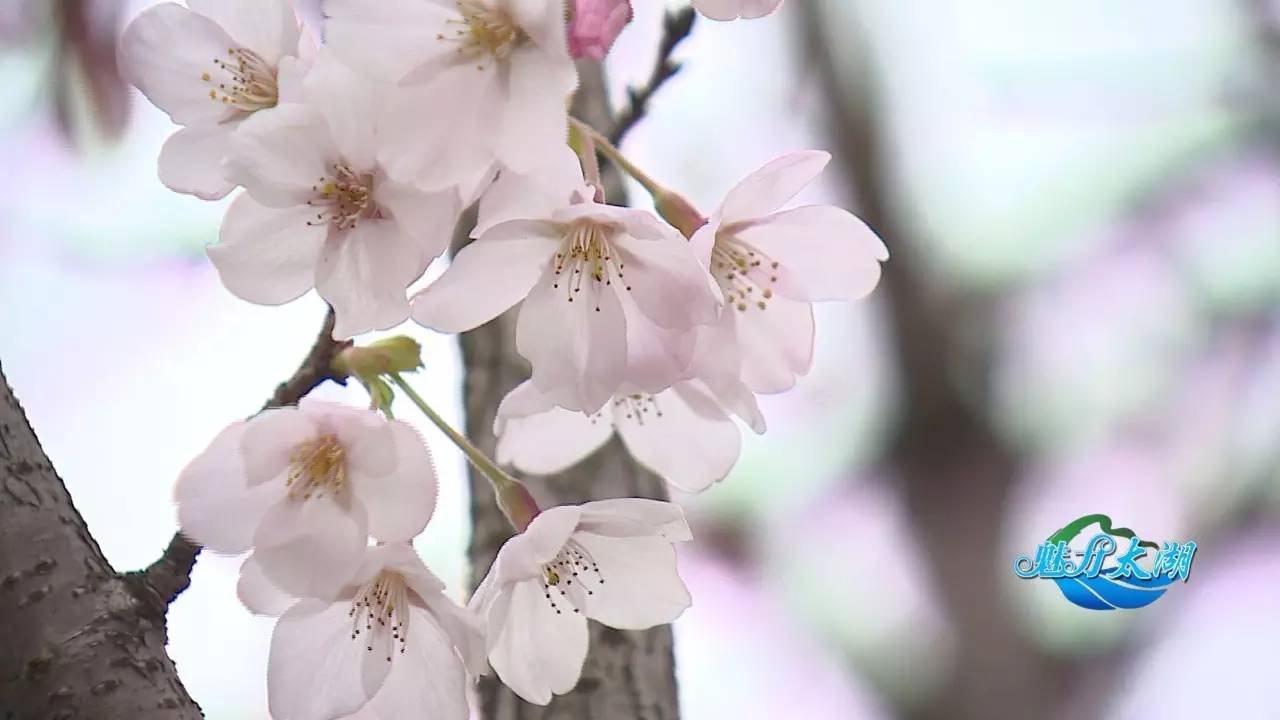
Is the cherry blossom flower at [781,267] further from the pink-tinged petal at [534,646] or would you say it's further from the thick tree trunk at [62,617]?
the thick tree trunk at [62,617]

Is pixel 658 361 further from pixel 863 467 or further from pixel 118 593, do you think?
pixel 863 467

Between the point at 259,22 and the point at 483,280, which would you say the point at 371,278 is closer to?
the point at 483,280

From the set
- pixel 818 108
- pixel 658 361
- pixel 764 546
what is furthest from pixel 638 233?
pixel 764 546

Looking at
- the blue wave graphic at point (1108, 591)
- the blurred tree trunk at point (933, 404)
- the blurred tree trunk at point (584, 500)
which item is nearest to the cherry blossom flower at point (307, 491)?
the blurred tree trunk at point (584, 500)

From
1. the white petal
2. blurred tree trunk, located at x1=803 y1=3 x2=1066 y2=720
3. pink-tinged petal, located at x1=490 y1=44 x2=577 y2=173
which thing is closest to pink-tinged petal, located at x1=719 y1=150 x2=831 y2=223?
pink-tinged petal, located at x1=490 y1=44 x2=577 y2=173

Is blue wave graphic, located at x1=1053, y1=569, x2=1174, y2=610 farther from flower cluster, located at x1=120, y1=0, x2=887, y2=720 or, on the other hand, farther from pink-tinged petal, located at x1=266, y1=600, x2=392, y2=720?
pink-tinged petal, located at x1=266, y1=600, x2=392, y2=720

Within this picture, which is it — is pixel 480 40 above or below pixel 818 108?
below
